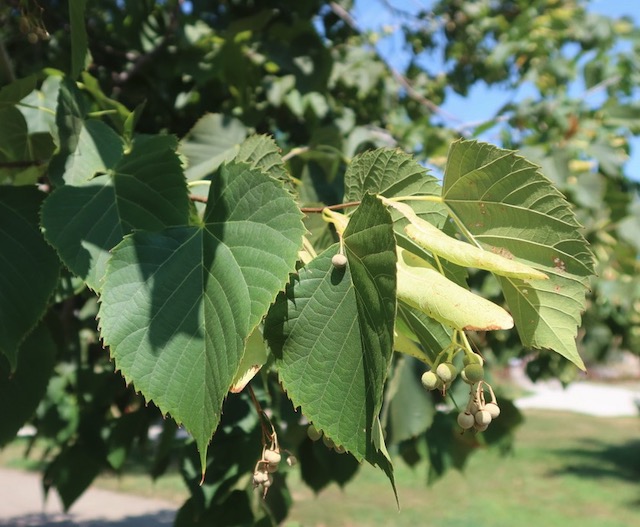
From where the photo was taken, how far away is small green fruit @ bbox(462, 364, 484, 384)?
2.26ft

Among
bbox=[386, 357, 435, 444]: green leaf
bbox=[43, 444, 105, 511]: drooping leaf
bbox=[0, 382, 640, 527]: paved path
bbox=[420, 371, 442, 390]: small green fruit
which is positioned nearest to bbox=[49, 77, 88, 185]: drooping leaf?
bbox=[420, 371, 442, 390]: small green fruit

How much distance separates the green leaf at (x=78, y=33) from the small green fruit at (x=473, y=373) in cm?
73

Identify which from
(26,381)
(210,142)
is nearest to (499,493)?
(210,142)

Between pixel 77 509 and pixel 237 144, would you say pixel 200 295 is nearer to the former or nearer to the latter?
pixel 237 144

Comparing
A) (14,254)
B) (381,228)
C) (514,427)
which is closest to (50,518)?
(514,427)

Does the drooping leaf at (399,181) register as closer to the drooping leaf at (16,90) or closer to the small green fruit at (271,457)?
the small green fruit at (271,457)

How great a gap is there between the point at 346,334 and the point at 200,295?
16 centimetres

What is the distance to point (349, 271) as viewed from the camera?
77 cm

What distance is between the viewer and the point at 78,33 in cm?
107

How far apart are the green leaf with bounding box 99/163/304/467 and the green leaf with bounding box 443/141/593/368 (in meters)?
0.22

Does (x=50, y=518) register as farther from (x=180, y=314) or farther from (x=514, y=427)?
(x=180, y=314)

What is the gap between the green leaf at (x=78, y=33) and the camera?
103cm

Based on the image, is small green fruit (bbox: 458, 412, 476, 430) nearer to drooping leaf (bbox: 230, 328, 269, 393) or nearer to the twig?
drooping leaf (bbox: 230, 328, 269, 393)

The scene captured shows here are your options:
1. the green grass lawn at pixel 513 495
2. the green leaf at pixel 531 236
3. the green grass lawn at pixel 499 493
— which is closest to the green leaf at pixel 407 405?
the green leaf at pixel 531 236
